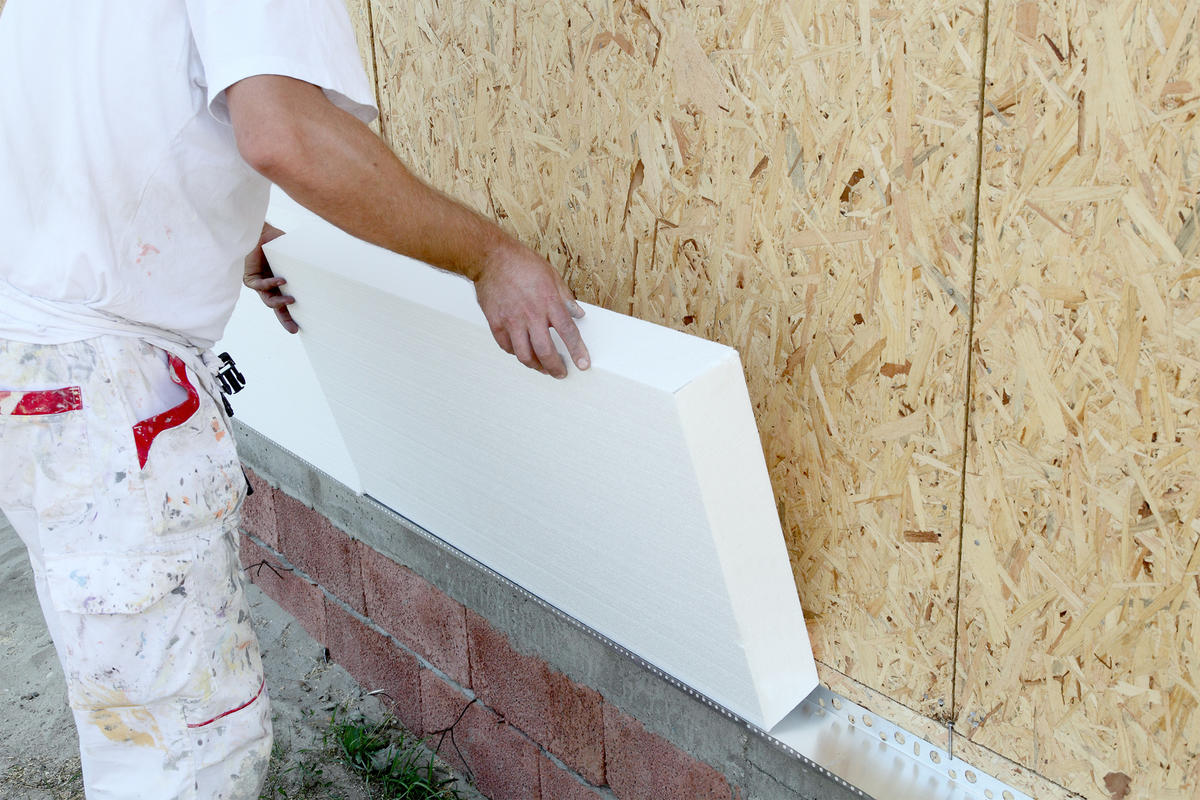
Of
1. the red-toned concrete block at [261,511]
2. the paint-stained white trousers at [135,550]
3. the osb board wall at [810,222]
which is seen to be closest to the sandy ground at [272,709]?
the red-toned concrete block at [261,511]

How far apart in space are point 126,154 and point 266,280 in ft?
2.45

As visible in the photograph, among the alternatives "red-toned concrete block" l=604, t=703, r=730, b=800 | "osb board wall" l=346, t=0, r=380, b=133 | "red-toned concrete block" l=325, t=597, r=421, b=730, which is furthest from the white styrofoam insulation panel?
A: "red-toned concrete block" l=325, t=597, r=421, b=730

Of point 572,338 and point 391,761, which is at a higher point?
point 572,338

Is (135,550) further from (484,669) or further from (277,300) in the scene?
(484,669)

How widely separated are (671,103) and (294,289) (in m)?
1.01

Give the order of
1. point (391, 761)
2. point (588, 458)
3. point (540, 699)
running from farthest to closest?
1. point (391, 761)
2. point (540, 699)
3. point (588, 458)

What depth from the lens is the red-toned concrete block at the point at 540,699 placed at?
2549mm

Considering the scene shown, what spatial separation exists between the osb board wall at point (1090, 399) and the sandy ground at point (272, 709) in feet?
6.31

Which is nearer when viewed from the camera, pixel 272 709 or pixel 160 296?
pixel 160 296

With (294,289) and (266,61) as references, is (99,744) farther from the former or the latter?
(266,61)

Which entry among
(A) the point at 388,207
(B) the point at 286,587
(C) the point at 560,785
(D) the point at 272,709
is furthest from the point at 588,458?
(B) the point at 286,587

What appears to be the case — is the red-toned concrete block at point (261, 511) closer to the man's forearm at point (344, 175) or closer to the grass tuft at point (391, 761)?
the grass tuft at point (391, 761)

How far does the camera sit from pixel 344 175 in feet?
4.91

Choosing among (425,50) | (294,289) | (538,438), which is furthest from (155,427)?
(425,50)
